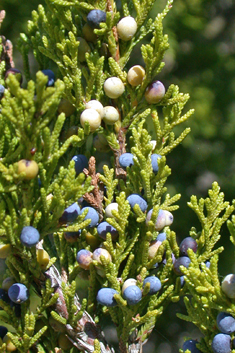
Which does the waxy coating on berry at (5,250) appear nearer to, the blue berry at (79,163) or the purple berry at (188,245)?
the blue berry at (79,163)

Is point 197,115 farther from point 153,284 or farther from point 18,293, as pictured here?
point 18,293

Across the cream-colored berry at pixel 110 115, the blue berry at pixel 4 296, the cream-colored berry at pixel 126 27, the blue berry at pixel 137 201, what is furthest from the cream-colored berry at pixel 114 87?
the blue berry at pixel 4 296

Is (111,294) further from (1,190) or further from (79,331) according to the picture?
(1,190)

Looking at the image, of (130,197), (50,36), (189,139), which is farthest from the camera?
(189,139)

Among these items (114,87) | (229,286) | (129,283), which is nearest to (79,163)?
(114,87)

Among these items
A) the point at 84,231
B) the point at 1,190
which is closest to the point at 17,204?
the point at 1,190

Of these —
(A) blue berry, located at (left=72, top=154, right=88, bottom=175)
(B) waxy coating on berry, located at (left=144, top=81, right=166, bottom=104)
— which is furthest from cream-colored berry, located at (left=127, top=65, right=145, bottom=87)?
(A) blue berry, located at (left=72, top=154, right=88, bottom=175)
